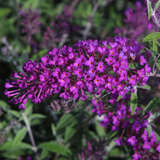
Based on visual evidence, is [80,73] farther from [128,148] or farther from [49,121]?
[49,121]

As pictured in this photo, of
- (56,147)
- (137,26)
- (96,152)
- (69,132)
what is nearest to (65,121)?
(69,132)

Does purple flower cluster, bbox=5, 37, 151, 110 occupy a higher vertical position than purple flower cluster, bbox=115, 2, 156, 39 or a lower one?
lower

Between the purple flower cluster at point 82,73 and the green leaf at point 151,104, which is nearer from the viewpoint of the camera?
the purple flower cluster at point 82,73

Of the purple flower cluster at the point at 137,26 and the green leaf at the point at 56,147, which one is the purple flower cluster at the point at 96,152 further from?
the purple flower cluster at the point at 137,26

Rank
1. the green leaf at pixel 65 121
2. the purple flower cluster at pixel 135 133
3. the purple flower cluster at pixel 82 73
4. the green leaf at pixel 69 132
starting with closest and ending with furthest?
the purple flower cluster at pixel 82 73 → the purple flower cluster at pixel 135 133 → the green leaf at pixel 65 121 → the green leaf at pixel 69 132

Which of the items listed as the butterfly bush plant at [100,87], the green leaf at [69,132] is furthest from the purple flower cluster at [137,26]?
the green leaf at [69,132]

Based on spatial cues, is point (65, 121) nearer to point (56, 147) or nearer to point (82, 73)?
point (56, 147)

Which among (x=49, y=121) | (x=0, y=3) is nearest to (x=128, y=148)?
(x=49, y=121)

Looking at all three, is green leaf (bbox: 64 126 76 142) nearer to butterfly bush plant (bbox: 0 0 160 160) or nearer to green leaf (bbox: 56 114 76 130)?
butterfly bush plant (bbox: 0 0 160 160)

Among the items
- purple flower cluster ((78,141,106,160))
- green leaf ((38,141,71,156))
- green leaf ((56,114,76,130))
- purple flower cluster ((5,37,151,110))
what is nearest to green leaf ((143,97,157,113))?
purple flower cluster ((5,37,151,110))
